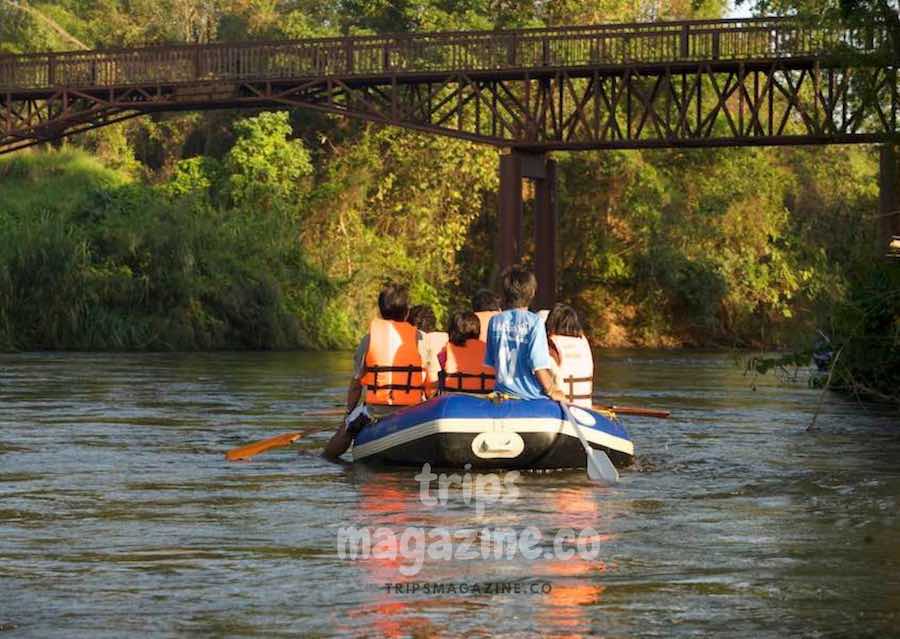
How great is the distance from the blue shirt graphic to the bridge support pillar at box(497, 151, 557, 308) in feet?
96.3

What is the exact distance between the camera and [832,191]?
68688 millimetres

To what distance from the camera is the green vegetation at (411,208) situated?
52656 mm

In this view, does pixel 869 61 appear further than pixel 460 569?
Yes

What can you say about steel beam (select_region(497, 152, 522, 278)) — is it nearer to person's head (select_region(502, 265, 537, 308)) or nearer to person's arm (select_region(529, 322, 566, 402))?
person's arm (select_region(529, 322, 566, 402))

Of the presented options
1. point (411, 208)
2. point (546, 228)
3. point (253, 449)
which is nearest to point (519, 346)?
point (253, 449)

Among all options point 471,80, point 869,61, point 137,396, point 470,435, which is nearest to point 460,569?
point 470,435

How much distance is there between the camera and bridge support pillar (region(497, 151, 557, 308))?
45281 mm

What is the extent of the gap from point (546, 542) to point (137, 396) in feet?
56.9

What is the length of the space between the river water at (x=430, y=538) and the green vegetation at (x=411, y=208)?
2929 centimetres

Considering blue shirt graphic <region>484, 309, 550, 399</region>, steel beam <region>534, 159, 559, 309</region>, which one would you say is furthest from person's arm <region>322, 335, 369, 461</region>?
steel beam <region>534, 159, 559, 309</region>

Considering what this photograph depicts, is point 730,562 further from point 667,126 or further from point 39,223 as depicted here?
point 39,223

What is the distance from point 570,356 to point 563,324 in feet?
0.99

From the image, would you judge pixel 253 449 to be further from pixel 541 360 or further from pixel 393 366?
pixel 541 360

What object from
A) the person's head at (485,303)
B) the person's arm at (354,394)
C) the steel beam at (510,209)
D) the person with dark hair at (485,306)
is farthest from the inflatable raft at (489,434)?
the steel beam at (510,209)
